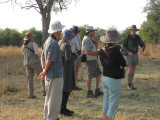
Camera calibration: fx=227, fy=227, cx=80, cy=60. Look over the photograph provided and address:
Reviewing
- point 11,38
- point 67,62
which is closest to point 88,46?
point 67,62

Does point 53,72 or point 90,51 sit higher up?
point 90,51

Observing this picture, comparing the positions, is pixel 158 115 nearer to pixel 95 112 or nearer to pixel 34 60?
pixel 95 112

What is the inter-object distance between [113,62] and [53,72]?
3.48 feet

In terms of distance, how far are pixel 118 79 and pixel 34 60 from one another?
3.03 m

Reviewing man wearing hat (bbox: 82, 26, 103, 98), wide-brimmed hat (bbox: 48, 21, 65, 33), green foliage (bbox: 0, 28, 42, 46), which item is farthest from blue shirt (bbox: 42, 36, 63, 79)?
green foliage (bbox: 0, 28, 42, 46)

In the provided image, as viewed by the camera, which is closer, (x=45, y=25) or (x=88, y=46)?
(x=88, y=46)

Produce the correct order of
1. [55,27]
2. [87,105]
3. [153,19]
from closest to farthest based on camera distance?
[55,27]
[87,105]
[153,19]

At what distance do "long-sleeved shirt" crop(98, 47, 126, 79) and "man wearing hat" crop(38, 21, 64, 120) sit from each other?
81 centimetres

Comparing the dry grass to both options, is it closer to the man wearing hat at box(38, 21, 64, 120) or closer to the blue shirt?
the man wearing hat at box(38, 21, 64, 120)

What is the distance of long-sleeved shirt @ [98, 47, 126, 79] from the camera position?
3775 mm

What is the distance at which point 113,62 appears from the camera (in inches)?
150

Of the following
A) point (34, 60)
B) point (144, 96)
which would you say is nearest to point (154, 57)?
point (144, 96)

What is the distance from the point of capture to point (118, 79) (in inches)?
153

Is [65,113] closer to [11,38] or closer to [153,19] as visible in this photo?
[153,19]
